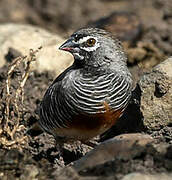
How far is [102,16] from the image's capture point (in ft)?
44.7

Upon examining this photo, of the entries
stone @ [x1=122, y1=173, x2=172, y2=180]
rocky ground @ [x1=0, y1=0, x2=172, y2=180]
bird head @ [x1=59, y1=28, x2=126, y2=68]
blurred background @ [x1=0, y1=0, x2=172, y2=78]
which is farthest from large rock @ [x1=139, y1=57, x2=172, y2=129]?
blurred background @ [x1=0, y1=0, x2=172, y2=78]

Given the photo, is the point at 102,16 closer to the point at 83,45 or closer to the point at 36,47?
the point at 36,47

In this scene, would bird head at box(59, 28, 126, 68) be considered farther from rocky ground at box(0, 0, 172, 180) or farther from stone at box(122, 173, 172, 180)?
stone at box(122, 173, 172, 180)

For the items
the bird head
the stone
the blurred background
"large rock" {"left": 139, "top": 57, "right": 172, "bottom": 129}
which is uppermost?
the blurred background

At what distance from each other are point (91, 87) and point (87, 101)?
0.63 feet

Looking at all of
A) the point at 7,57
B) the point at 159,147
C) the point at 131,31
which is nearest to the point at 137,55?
the point at 131,31

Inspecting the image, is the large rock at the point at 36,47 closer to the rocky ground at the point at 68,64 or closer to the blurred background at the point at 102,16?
the rocky ground at the point at 68,64

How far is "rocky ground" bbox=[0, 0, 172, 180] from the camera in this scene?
5.79 metres

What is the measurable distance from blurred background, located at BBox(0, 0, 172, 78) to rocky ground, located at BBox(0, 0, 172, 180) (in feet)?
0.07

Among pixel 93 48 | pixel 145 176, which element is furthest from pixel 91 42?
pixel 145 176

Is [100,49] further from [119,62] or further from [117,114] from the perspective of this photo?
[117,114]

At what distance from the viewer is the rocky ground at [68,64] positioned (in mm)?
5789

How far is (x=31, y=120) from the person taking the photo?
8.53m

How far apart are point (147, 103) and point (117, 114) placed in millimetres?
601
